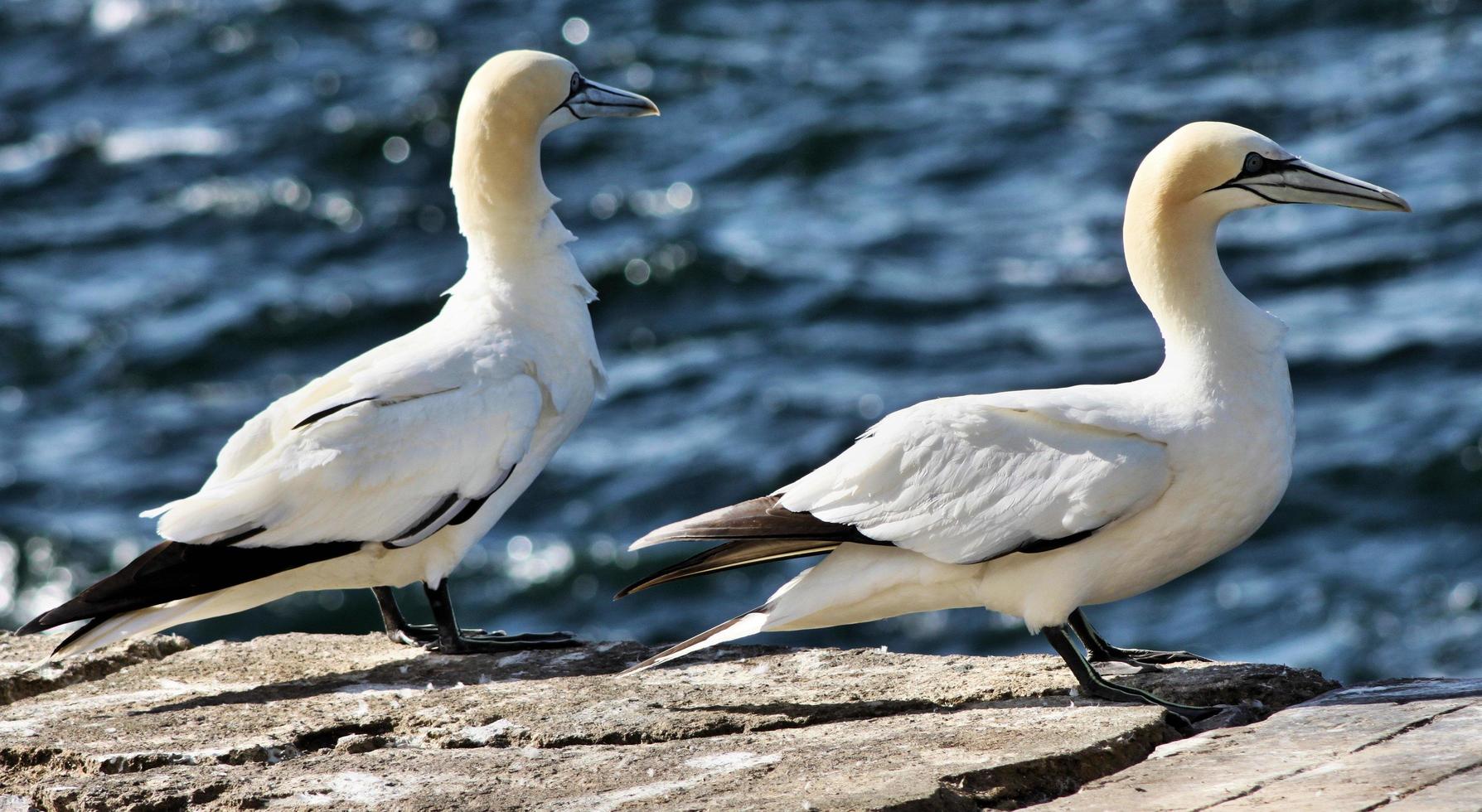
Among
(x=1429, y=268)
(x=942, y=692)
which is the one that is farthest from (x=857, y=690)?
(x=1429, y=268)

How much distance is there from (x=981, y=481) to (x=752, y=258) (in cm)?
1110

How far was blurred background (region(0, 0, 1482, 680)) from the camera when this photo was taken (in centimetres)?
1155

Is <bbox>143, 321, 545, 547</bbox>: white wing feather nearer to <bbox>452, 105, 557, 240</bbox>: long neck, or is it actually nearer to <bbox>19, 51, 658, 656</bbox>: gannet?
<bbox>19, 51, 658, 656</bbox>: gannet

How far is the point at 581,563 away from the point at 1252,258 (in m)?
5.96

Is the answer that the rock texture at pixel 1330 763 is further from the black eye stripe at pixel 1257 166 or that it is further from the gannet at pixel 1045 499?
the black eye stripe at pixel 1257 166

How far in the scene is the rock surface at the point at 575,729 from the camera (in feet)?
13.1

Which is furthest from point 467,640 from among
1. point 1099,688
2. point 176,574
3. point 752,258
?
point 752,258

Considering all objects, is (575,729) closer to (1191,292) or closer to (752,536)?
(752,536)

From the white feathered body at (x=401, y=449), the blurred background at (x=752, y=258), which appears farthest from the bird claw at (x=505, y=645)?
the blurred background at (x=752, y=258)

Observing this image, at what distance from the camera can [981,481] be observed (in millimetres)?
4734

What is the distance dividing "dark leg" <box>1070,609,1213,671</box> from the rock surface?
0.14 meters

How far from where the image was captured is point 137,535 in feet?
40.3

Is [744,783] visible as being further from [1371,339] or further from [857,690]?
[1371,339]

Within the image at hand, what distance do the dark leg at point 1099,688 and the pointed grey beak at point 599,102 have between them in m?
2.75
